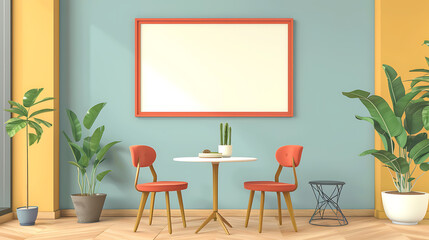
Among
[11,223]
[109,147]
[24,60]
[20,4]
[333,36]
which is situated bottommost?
[11,223]

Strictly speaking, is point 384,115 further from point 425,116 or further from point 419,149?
point 419,149

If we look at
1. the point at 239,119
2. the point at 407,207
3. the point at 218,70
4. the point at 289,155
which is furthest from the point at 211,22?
the point at 407,207

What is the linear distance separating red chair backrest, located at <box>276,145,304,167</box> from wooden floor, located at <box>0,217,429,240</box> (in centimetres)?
62

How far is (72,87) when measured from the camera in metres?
4.53

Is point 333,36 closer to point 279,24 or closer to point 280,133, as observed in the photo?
point 279,24

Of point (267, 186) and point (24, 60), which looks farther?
point (24, 60)

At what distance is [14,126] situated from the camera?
3.79 m

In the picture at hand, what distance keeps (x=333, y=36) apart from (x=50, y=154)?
3460 mm

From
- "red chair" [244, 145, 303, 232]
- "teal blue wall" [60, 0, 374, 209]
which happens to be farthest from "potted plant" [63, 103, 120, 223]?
"red chair" [244, 145, 303, 232]

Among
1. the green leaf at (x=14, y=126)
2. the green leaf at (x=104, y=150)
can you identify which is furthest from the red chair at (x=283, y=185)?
the green leaf at (x=14, y=126)

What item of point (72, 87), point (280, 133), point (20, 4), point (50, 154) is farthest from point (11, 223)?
point (280, 133)

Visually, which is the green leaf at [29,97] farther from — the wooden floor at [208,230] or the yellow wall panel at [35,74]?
the wooden floor at [208,230]

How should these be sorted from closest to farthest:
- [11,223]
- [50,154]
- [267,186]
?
[267,186] → [11,223] → [50,154]

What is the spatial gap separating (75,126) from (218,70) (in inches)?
66.5
